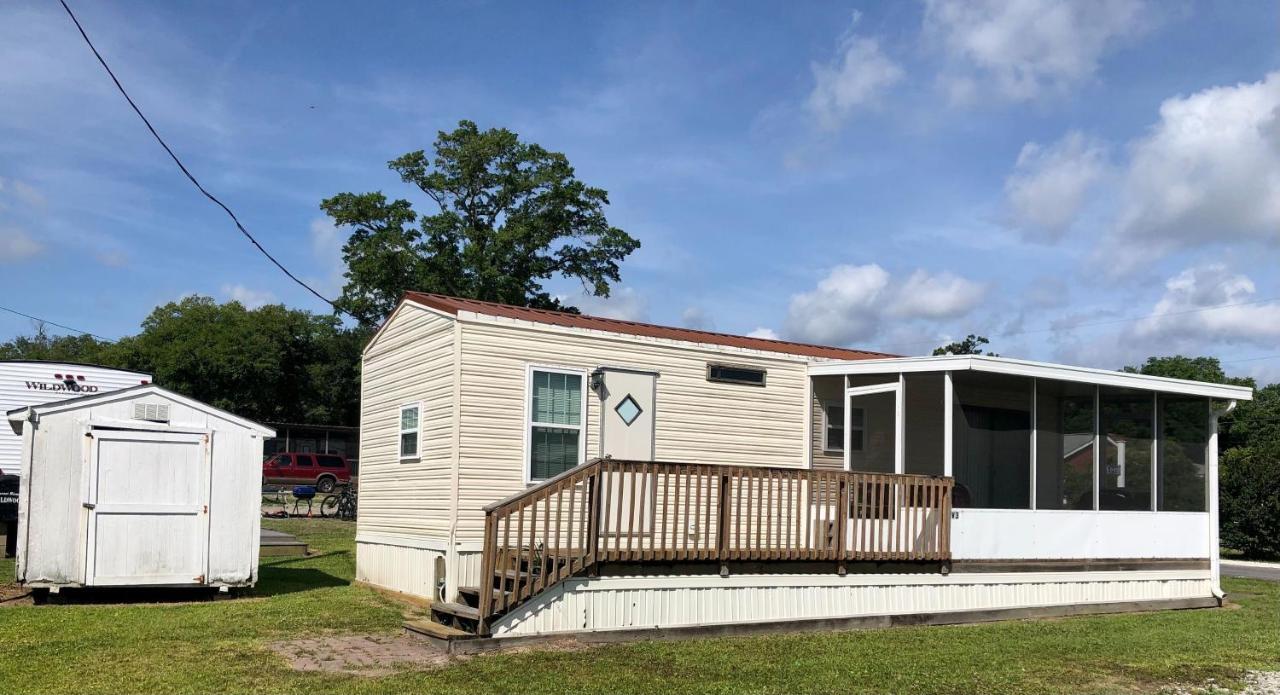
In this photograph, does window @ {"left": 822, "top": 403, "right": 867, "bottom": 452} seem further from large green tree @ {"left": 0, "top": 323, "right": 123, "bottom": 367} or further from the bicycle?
large green tree @ {"left": 0, "top": 323, "right": 123, "bottom": 367}

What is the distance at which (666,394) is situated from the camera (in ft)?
38.8

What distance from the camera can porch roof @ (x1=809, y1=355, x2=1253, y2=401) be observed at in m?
11.2

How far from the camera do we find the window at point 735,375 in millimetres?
12195

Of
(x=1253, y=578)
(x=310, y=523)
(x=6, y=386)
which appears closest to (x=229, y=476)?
(x=6, y=386)

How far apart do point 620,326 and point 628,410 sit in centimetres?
136

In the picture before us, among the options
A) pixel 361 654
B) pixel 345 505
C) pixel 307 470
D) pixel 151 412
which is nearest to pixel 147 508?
pixel 151 412

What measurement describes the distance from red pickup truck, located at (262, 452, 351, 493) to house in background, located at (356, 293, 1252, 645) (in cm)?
1991

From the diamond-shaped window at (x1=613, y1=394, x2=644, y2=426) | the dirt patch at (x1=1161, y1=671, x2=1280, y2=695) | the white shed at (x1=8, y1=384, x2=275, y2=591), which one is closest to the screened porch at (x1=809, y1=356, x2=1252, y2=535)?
the diamond-shaped window at (x1=613, y1=394, x2=644, y2=426)

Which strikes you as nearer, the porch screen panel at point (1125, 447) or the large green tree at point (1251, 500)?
the porch screen panel at point (1125, 447)

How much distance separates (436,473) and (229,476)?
7.44 ft

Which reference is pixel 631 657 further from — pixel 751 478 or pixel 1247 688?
pixel 1247 688

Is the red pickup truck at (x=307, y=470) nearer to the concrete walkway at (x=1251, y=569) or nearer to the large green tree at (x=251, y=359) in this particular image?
the large green tree at (x=251, y=359)

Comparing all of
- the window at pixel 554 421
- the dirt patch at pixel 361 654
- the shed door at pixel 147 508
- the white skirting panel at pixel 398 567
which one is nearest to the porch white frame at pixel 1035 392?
the window at pixel 554 421

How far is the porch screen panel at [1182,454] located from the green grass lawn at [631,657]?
1893 millimetres
